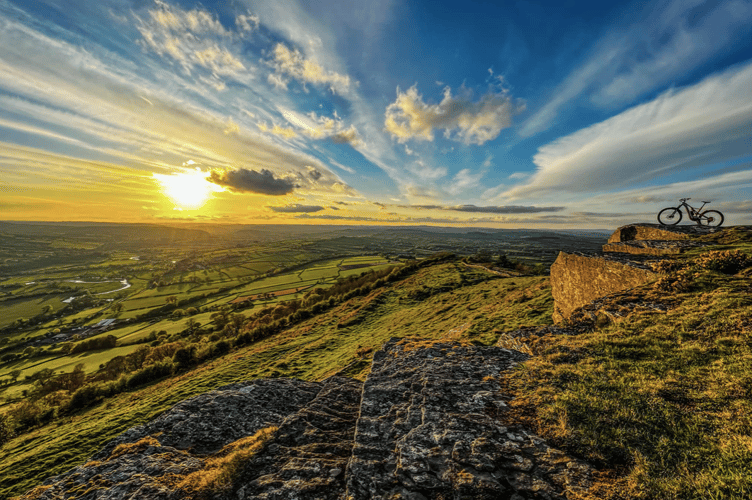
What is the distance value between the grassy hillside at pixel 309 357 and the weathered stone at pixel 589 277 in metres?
2.68

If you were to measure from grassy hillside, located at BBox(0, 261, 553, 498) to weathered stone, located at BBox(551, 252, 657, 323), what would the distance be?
268cm

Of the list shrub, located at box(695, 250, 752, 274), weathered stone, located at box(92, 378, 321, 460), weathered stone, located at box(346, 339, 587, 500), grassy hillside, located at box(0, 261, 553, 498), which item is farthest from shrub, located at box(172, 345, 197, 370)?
shrub, located at box(695, 250, 752, 274)

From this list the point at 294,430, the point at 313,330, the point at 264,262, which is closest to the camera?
the point at 294,430

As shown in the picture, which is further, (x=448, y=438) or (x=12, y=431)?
(x=12, y=431)

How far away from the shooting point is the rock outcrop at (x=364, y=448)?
5.47 meters

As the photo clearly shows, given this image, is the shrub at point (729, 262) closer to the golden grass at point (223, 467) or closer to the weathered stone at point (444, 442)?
the weathered stone at point (444, 442)

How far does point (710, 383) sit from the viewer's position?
6891mm

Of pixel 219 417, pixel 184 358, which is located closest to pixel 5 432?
pixel 184 358

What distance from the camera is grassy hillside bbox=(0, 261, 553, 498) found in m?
15.1

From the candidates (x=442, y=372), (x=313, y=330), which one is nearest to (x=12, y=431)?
(x=313, y=330)

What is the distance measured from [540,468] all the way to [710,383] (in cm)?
597

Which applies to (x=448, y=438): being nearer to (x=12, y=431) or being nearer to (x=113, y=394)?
(x=113, y=394)

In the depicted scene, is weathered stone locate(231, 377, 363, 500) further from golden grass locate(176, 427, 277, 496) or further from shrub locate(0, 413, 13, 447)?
shrub locate(0, 413, 13, 447)

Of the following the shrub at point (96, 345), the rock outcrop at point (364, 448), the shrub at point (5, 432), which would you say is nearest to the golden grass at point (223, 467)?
the rock outcrop at point (364, 448)
